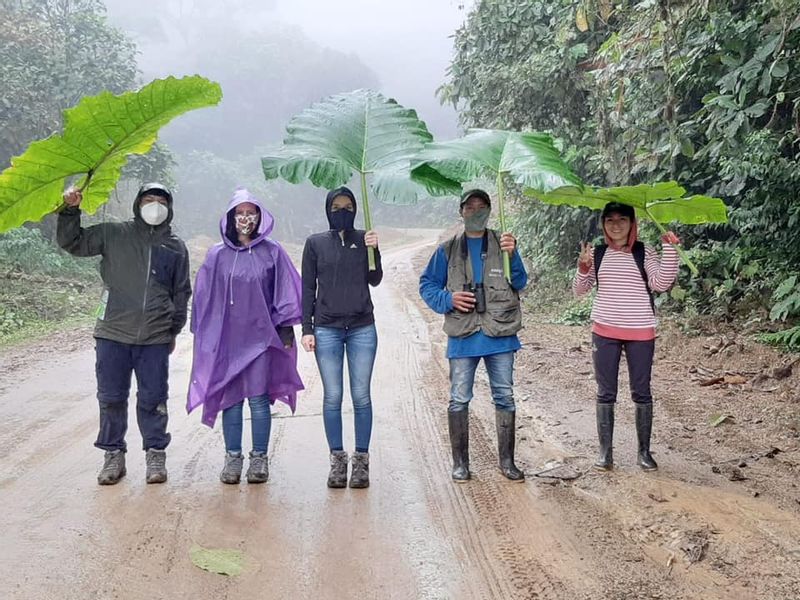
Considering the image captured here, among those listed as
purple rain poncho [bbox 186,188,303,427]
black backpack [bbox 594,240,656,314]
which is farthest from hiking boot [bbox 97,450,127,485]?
black backpack [bbox 594,240,656,314]

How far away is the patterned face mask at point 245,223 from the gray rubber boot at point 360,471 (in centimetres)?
160

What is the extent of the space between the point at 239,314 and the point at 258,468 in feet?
3.29

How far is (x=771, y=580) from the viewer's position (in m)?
3.03

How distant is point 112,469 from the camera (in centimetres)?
445

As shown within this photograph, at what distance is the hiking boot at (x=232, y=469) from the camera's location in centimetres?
443

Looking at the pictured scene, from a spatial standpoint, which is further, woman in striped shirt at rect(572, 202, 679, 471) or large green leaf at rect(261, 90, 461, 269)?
woman in striped shirt at rect(572, 202, 679, 471)

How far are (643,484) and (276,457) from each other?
252cm

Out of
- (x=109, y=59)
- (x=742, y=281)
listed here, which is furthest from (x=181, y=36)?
(x=742, y=281)

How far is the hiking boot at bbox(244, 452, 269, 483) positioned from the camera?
4.45 meters

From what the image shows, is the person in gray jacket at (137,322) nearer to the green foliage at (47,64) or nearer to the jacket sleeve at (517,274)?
the jacket sleeve at (517,274)

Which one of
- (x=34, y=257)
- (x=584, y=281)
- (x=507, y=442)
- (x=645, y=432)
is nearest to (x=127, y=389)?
(x=507, y=442)

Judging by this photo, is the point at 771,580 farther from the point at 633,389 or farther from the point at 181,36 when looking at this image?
the point at 181,36

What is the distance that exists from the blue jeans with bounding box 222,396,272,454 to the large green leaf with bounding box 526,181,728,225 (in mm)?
2200

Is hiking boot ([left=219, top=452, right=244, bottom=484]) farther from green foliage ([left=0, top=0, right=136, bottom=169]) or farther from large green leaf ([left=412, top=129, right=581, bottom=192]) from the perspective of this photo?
green foliage ([left=0, top=0, right=136, bottom=169])
